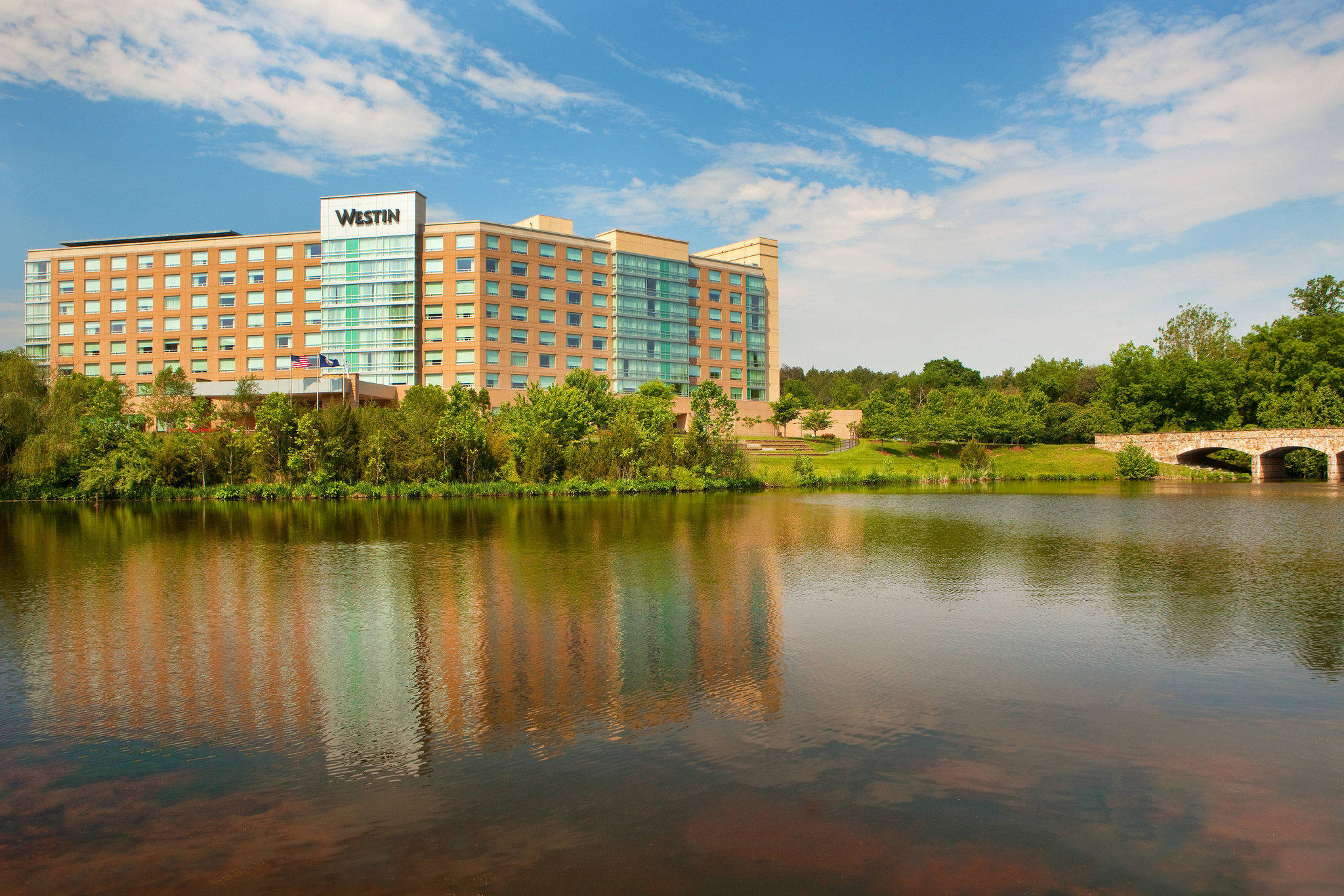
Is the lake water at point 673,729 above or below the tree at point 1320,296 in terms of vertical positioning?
below

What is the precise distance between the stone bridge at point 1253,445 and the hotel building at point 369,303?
200ft

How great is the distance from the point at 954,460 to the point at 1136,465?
19.2 metres

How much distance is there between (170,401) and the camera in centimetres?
7250

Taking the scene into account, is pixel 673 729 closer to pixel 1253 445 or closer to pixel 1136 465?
pixel 1136 465

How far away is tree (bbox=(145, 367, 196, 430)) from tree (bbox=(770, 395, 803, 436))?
71516 mm

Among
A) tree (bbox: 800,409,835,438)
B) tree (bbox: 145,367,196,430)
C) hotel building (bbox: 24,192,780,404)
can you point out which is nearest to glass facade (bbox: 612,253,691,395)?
hotel building (bbox: 24,192,780,404)

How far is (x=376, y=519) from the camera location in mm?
39875

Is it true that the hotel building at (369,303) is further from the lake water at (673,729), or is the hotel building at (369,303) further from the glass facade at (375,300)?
the lake water at (673,729)

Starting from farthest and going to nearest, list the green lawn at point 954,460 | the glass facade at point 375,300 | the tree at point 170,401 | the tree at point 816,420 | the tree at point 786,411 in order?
the tree at point 786,411 < the tree at point 816,420 < the glass facade at point 375,300 < the green lawn at point 954,460 < the tree at point 170,401

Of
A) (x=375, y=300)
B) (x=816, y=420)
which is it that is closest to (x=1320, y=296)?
(x=816, y=420)

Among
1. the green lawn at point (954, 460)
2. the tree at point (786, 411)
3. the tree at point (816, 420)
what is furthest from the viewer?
the tree at point (786, 411)

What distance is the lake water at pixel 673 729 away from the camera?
24.6 feet

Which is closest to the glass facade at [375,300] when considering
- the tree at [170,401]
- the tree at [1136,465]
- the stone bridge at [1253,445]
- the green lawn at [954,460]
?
the tree at [170,401]

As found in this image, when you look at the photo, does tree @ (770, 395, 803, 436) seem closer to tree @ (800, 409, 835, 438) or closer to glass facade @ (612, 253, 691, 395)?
tree @ (800, 409, 835, 438)
